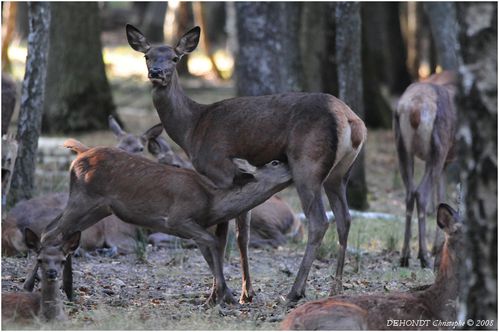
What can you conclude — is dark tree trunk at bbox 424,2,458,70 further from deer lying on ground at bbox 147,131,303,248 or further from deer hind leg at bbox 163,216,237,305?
deer hind leg at bbox 163,216,237,305

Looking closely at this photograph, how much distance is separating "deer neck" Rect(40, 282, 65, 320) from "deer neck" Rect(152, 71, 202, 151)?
2390 mm

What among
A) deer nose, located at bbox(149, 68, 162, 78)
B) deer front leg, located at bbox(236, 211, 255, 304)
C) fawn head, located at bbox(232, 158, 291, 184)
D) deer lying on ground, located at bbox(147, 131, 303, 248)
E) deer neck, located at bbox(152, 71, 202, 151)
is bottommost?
deer lying on ground, located at bbox(147, 131, 303, 248)

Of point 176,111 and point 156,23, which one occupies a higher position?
point 176,111

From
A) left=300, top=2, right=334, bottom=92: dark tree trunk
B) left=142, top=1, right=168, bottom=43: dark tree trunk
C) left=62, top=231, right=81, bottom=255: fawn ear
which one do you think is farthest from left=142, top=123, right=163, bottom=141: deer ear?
left=142, top=1, right=168, bottom=43: dark tree trunk

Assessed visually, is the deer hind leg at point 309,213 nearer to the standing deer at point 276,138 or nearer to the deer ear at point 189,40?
the standing deer at point 276,138

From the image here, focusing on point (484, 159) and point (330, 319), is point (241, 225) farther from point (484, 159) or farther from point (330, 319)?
point (484, 159)

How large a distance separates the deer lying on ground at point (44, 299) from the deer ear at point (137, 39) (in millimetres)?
2758

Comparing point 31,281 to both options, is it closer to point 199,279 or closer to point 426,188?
point 199,279

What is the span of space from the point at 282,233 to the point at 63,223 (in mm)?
4037

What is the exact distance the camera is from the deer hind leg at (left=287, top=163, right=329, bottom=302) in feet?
29.1

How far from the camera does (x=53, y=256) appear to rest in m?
7.89

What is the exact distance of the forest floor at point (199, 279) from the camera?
7.93m

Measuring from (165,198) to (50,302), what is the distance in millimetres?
1540

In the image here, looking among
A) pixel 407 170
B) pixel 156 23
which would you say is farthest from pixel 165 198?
pixel 156 23
